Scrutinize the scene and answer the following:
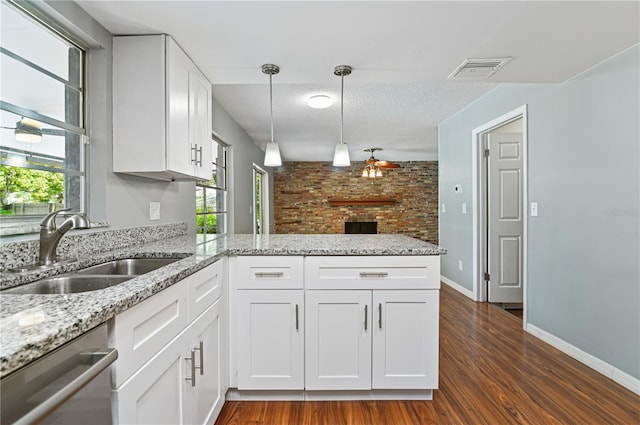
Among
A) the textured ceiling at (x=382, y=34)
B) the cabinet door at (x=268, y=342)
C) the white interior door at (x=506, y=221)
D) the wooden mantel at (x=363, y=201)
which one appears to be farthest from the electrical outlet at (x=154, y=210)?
the wooden mantel at (x=363, y=201)

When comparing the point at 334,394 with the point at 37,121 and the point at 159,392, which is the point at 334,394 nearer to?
the point at 159,392

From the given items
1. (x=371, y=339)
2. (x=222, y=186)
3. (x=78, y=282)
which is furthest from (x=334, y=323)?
(x=222, y=186)

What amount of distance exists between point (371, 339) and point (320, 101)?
2.52 m

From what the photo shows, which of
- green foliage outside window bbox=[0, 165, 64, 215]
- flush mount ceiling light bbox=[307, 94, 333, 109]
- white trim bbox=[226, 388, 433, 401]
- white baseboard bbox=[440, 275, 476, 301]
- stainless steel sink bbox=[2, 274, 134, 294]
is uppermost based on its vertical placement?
flush mount ceiling light bbox=[307, 94, 333, 109]

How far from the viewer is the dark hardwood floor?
1.70m

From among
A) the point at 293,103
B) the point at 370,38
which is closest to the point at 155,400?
the point at 370,38

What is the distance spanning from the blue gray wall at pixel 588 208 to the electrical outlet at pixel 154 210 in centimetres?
299

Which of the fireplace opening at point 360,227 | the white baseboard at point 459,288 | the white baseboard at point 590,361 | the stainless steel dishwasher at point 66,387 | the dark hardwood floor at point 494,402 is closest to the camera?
the stainless steel dishwasher at point 66,387

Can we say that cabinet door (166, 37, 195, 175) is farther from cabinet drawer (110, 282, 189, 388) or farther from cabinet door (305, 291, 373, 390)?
cabinet door (305, 291, 373, 390)

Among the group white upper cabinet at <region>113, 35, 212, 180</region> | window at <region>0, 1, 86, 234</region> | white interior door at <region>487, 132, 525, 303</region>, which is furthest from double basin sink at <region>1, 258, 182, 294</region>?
white interior door at <region>487, 132, 525, 303</region>

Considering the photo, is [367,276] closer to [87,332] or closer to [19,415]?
[87,332]

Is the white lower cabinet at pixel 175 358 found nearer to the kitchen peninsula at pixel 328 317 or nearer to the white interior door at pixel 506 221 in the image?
the kitchen peninsula at pixel 328 317

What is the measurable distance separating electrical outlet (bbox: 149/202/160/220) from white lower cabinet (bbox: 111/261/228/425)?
77cm

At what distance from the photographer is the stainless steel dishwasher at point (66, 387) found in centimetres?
57
